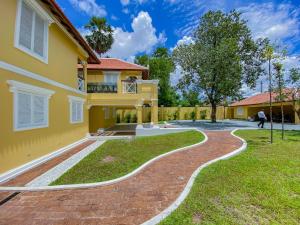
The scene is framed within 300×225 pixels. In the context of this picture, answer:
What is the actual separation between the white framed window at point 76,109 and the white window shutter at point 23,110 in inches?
161

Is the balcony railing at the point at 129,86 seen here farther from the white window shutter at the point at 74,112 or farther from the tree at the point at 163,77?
the tree at the point at 163,77

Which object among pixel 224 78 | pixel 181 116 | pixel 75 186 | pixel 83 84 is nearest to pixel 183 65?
pixel 224 78

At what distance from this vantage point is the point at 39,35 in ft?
25.7

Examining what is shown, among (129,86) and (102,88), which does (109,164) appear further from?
(129,86)

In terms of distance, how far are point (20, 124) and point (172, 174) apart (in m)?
5.26

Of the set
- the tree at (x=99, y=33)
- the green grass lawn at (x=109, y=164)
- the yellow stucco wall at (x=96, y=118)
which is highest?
the tree at (x=99, y=33)

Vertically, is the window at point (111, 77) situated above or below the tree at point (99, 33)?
below

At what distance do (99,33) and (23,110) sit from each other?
26468 millimetres

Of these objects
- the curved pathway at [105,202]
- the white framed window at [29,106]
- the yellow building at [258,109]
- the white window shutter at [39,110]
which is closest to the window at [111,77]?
the white framed window at [29,106]

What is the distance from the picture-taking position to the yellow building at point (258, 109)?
78.5ft

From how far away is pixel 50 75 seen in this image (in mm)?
8750

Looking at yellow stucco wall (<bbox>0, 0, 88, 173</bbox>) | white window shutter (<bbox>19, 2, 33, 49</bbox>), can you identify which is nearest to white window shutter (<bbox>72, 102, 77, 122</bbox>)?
yellow stucco wall (<bbox>0, 0, 88, 173</bbox>)

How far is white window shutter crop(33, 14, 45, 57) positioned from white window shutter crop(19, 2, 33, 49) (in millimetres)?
346

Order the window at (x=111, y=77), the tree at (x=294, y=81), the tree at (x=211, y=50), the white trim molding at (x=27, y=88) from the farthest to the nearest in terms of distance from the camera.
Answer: the tree at (x=211, y=50)
the window at (x=111, y=77)
the tree at (x=294, y=81)
the white trim molding at (x=27, y=88)
